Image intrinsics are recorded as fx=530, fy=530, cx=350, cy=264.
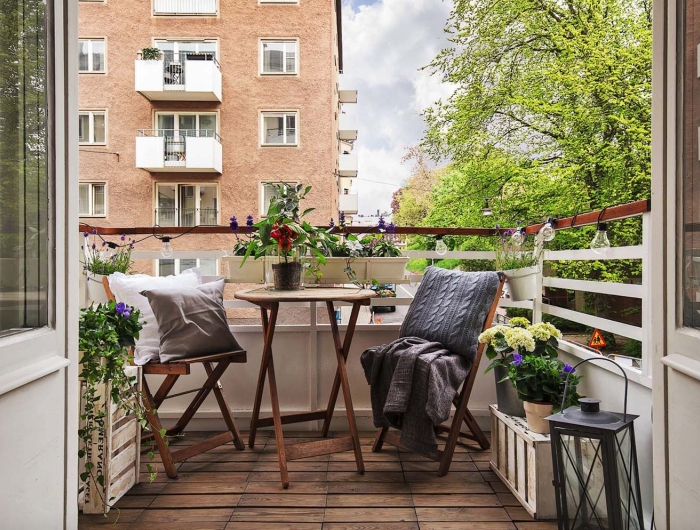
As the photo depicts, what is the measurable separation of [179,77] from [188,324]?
28.7 feet

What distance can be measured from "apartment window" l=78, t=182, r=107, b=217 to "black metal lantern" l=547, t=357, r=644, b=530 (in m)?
10.6

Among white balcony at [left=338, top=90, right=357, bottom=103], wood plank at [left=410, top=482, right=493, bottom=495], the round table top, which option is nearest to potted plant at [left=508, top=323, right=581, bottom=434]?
wood plank at [left=410, top=482, right=493, bottom=495]

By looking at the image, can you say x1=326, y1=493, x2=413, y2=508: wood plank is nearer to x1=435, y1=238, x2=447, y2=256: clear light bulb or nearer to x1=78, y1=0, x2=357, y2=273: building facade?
x1=435, y1=238, x2=447, y2=256: clear light bulb

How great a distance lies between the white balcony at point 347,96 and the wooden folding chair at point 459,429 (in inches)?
443

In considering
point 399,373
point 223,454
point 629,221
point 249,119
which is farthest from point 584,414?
point 249,119

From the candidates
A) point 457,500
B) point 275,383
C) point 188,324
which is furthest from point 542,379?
point 188,324

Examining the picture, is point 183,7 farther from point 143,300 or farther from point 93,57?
point 143,300

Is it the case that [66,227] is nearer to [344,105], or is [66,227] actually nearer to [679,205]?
[679,205]

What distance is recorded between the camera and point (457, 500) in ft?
6.61

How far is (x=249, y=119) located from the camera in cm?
1031

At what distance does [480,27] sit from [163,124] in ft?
21.5

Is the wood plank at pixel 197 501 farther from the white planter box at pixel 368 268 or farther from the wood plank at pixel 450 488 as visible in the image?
the white planter box at pixel 368 268

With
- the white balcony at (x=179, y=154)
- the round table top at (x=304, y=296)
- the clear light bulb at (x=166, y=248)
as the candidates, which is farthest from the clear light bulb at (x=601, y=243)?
the white balcony at (x=179, y=154)

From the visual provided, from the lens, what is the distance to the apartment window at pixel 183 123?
1034cm
